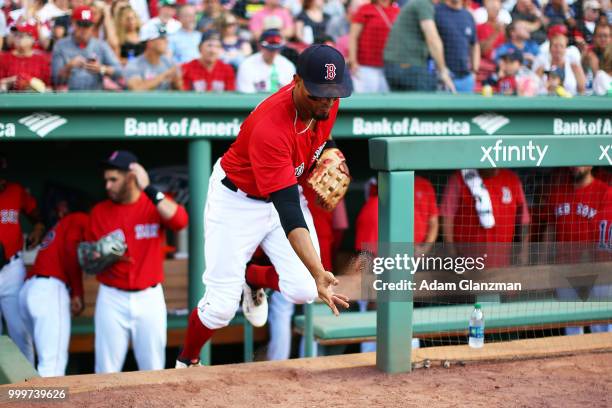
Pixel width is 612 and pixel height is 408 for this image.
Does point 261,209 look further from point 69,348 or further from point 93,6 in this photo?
point 69,348

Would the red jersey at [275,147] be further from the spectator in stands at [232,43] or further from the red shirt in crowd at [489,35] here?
the red shirt in crowd at [489,35]

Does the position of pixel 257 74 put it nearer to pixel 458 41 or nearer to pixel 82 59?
pixel 82 59

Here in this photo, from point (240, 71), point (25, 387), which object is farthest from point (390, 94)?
point (25, 387)

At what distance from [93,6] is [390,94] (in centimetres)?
231

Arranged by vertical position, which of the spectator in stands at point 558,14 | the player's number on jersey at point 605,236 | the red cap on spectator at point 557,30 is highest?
the spectator in stands at point 558,14

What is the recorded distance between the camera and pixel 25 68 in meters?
5.98

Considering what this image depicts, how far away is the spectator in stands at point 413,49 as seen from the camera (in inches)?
273

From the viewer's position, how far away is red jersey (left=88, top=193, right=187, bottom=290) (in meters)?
6.29

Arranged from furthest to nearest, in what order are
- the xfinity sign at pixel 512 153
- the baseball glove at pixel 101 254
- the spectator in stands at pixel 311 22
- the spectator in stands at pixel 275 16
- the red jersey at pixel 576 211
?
the spectator in stands at pixel 311 22 < the spectator in stands at pixel 275 16 < the baseball glove at pixel 101 254 < the red jersey at pixel 576 211 < the xfinity sign at pixel 512 153

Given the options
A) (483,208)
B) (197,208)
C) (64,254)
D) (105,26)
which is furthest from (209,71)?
(483,208)

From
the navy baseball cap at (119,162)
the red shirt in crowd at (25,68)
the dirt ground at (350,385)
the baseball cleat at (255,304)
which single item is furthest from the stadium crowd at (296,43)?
the dirt ground at (350,385)

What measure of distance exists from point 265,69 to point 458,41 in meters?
A: 1.66

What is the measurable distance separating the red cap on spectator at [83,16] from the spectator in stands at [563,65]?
145 inches

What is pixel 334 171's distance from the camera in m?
4.30
